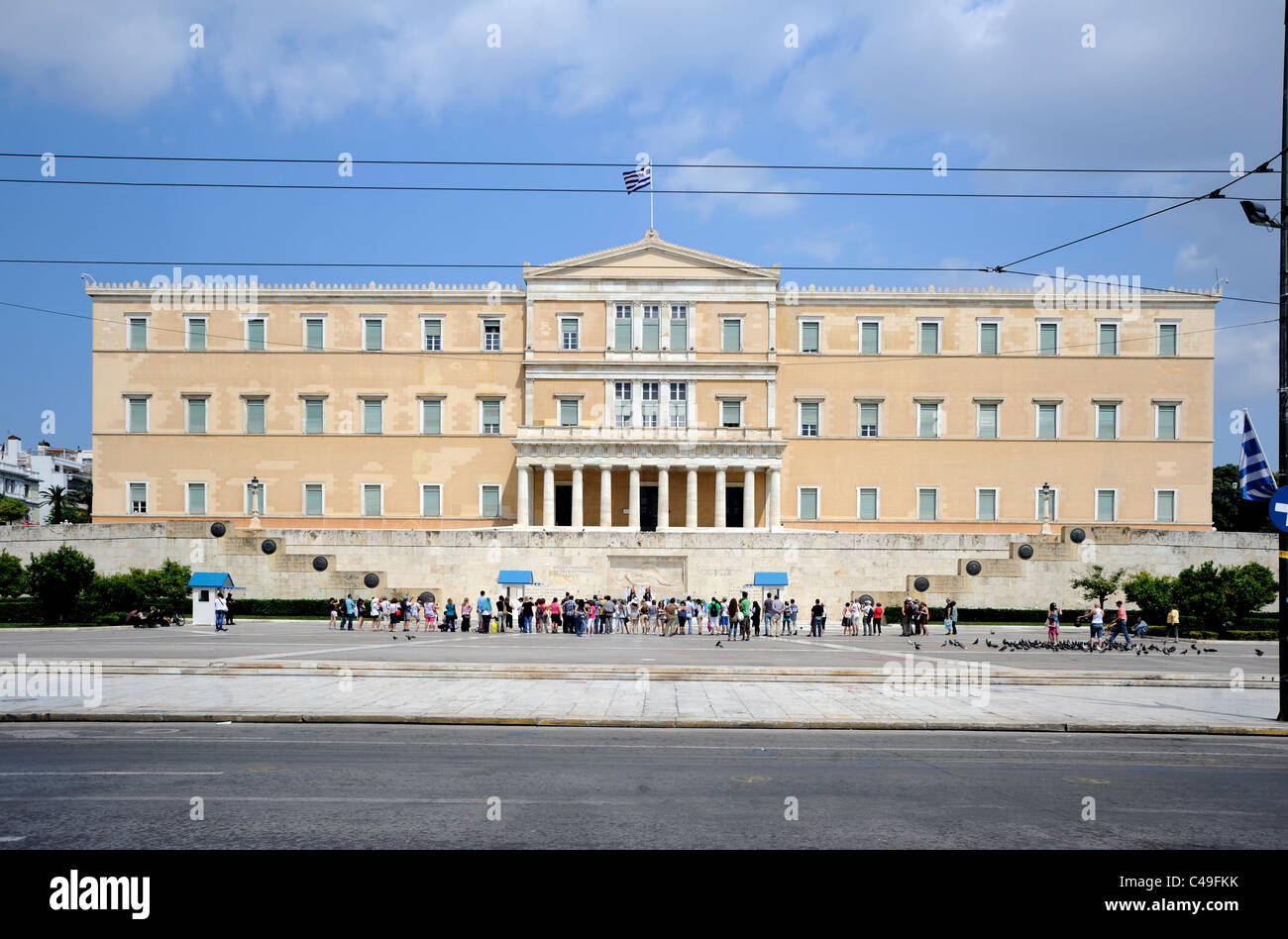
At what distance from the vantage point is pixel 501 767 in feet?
38.4

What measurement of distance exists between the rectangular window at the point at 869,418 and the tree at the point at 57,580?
139 feet

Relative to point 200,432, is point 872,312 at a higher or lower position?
higher

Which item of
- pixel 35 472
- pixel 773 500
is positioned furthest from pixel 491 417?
pixel 35 472

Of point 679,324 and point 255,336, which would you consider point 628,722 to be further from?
point 255,336

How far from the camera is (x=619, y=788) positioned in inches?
410

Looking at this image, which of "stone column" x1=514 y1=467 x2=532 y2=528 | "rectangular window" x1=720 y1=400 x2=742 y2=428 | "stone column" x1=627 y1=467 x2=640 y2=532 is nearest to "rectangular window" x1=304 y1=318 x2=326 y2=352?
"stone column" x1=514 y1=467 x2=532 y2=528

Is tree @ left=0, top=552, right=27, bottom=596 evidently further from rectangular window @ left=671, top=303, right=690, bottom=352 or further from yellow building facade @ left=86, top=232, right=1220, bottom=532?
rectangular window @ left=671, top=303, right=690, bottom=352

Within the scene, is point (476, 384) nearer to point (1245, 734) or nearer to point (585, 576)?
point (585, 576)

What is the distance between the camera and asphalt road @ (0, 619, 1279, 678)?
25.8 meters

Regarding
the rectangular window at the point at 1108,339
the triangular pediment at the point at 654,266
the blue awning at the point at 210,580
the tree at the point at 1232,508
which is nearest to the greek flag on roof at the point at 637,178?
the triangular pediment at the point at 654,266

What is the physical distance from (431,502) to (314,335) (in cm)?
1259

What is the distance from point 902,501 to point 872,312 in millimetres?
11693
